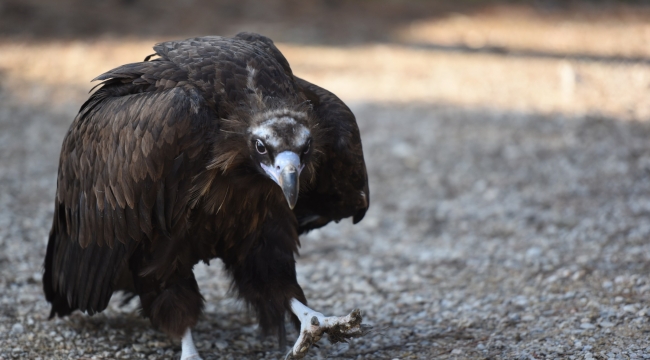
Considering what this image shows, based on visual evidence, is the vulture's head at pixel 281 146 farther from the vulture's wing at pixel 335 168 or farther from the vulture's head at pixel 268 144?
the vulture's wing at pixel 335 168

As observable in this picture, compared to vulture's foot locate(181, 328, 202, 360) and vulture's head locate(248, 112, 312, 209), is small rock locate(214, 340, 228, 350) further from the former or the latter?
vulture's head locate(248, 112, 312, 209)

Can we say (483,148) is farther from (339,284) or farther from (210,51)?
(210,51)

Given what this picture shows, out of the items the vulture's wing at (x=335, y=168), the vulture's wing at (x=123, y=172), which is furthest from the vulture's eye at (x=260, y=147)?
the vulture's wing at (x=335, y=168)

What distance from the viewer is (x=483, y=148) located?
841 cm

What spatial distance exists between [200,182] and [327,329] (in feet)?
3.38

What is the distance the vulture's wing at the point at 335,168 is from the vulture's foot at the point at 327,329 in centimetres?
73

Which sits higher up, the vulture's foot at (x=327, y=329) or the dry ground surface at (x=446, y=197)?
the dry ground surface at (x=446, y=197)

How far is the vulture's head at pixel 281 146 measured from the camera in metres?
3.40

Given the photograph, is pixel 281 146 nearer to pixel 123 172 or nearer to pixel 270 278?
pixel 123 172

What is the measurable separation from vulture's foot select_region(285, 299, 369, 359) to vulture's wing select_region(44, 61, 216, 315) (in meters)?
0.84

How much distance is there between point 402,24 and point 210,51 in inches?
420

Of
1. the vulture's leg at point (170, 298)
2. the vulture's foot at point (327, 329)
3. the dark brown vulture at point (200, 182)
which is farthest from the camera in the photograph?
the vulture's leg at point (170, 298)

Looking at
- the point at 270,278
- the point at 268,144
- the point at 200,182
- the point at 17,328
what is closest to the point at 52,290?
the point at 17,328

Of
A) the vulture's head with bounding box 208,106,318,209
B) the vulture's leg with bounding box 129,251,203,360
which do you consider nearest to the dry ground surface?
the vulture's leg with bounding box 129,251,203,360
